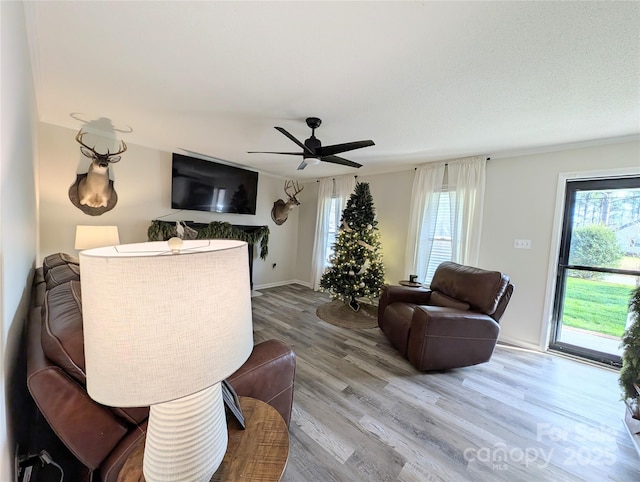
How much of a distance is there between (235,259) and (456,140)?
301cm

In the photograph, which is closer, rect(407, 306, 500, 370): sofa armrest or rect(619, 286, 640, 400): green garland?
rect(619, 286, 640, 400): green garland

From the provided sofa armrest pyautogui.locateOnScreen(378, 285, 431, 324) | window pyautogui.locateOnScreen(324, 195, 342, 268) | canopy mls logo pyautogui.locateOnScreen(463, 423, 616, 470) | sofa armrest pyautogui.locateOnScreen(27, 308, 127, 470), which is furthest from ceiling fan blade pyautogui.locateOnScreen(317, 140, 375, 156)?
window pyautogui.locateOnScreen(324, 195, 342, 268)

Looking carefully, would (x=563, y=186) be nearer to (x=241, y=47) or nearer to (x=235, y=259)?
(x=241, y=47)

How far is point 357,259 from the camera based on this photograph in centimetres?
373

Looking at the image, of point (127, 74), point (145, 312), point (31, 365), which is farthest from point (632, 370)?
point (127, 74)

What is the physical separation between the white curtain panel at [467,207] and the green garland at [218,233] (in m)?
2.92

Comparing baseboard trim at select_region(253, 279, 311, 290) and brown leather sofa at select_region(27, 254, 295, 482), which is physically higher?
brown leather sofa at select_region(27, 254, 295, 482)

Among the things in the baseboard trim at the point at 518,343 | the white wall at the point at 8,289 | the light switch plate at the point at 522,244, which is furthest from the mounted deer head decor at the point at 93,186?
the baseboard trim at the point at 518,343

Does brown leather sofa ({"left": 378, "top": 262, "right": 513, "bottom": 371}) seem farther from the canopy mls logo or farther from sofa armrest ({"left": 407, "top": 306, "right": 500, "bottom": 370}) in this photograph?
the canopy mls logo

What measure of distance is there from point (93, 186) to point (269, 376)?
3230mm

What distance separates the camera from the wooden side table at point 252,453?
0.75 metres

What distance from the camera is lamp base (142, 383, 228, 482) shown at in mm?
648

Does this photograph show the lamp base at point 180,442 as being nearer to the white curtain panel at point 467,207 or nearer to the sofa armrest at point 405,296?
the sofa armrest at point 405,296

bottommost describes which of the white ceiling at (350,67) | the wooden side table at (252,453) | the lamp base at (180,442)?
the wooden side table at (252,453)
